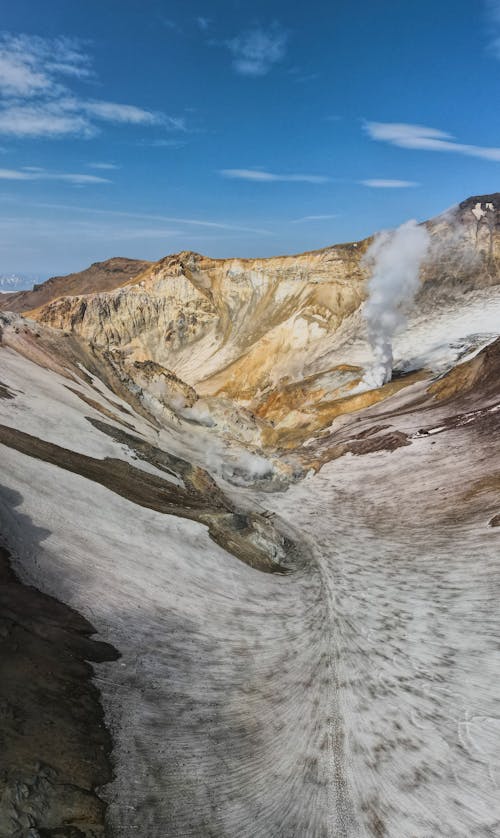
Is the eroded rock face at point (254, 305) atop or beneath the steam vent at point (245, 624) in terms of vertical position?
atop

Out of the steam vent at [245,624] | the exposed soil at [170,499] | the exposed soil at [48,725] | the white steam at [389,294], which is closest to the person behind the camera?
the exposed soil at [48,725]

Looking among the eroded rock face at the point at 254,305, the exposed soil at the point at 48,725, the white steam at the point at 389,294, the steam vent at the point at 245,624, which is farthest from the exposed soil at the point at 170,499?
the eroded rock face at the point at 254,305

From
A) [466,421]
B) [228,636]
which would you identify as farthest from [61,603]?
[466,421]

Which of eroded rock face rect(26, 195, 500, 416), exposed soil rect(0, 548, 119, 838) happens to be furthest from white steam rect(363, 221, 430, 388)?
exposed soil rect(0, 548, 119, 838)

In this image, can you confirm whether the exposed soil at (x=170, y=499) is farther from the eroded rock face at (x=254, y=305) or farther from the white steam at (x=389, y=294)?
the eroded rock face at (x=254, y=305)

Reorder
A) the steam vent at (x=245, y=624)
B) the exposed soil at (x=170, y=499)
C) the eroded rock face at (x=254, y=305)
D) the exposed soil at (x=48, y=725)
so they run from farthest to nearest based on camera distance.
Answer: the eroded rock face at (x=254, y=305) → the exposed soil at (x=170, y=499) → the steam vent at (x=245, y=624) → the exposed soil at (x=48, y=725)

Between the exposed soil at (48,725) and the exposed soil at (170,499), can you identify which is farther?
the exposed soil at (170,499)

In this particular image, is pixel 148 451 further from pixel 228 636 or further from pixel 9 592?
pixel 9 592
